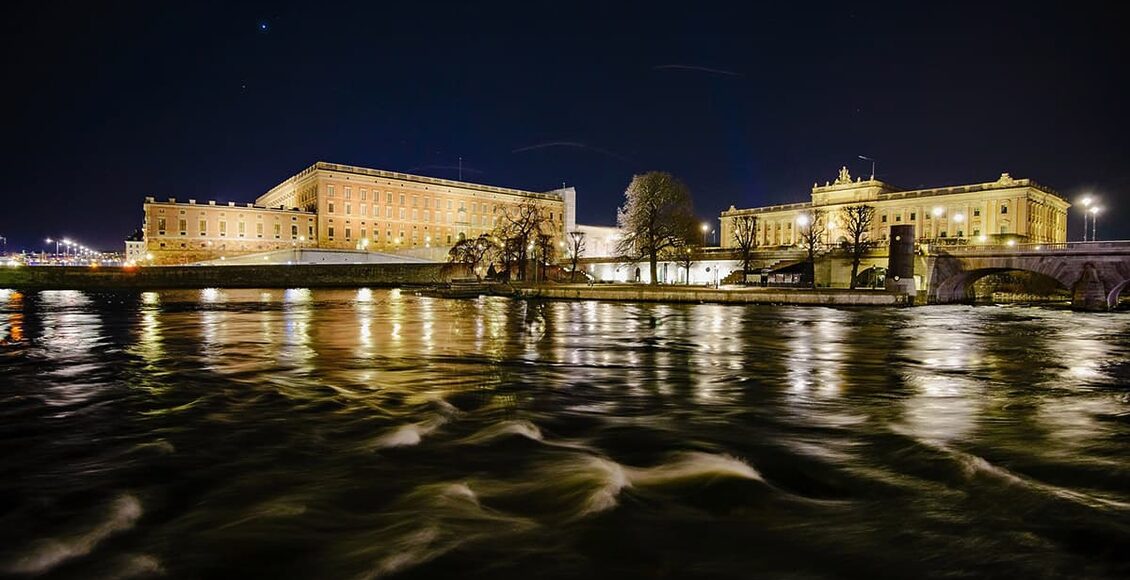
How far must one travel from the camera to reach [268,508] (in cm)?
579

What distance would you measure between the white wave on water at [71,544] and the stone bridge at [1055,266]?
54890mm

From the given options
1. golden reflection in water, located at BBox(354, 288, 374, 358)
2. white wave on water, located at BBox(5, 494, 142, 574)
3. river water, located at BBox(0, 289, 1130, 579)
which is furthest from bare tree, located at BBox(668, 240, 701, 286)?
white wave on water, located at BBox(5, 494, 142, 574)

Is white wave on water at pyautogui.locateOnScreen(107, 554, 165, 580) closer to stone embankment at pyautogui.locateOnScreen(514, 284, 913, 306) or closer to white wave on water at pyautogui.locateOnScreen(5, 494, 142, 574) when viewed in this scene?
white wave on water at pyautogui.locateOnScreen(5, 494, 142, 574)

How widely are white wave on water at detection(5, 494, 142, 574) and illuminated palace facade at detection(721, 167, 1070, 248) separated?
95089 millimetres

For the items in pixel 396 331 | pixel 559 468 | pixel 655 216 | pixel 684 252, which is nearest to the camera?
pixel 559 468

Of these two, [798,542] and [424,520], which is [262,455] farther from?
[798,542]

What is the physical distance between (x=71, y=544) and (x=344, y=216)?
119 metres

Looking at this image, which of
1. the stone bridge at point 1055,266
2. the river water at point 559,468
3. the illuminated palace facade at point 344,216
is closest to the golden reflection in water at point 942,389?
the river water at point 559,468

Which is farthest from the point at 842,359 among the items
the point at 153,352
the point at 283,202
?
the point at 283,202

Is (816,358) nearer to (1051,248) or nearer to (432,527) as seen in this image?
(432,527)

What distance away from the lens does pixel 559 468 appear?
23.5 ft

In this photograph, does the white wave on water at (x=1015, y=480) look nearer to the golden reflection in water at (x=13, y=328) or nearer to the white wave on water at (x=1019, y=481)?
the white wave on water at (x=1019, y=481)

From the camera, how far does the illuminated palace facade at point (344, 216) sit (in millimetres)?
105562

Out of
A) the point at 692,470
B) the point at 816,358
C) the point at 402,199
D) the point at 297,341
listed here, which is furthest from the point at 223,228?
the point at 692,470
